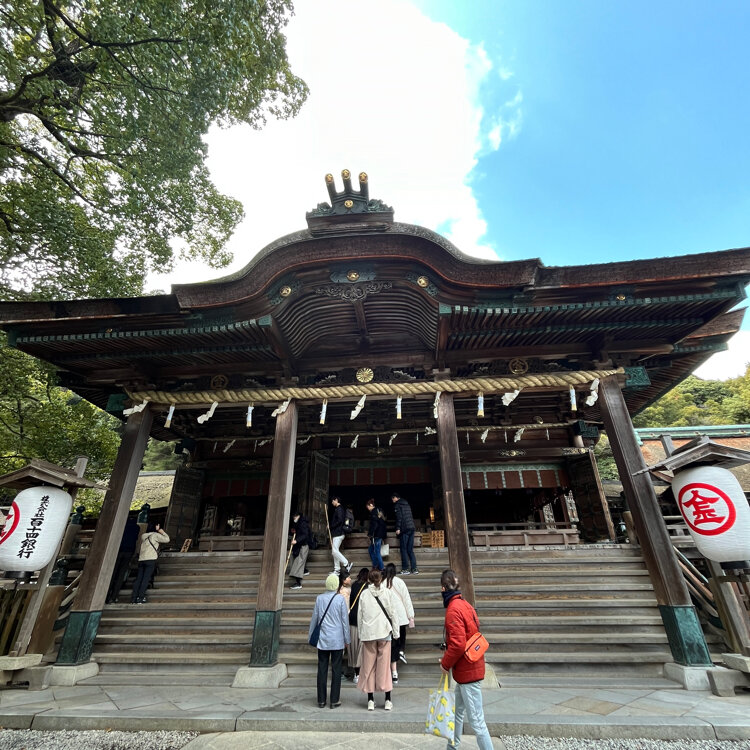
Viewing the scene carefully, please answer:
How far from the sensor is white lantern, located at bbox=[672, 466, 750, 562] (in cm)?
479

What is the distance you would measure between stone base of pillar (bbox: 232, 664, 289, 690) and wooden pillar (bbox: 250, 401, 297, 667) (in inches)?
5.5

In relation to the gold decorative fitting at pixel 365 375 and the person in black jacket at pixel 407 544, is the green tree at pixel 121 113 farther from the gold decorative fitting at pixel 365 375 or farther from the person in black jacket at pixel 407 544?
the person in black jacket at pixel 407 544

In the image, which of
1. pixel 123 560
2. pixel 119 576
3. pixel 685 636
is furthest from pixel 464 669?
pixel 123 560

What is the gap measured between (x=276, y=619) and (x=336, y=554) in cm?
188

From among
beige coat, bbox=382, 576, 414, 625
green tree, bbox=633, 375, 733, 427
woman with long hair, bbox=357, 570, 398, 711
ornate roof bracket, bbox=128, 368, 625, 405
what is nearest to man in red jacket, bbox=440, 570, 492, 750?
woman with long hair, bbox=357, 570, 398, 711

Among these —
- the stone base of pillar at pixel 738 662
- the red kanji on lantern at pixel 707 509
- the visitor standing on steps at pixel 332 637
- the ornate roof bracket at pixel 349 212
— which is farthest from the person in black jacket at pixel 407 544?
the ornate roof bracket at pixel 349 212

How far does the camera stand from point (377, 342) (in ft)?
27.0

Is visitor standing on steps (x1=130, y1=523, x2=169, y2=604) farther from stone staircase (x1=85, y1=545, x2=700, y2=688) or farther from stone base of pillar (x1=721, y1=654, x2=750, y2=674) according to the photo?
stone base of pillar (x1=721, y1=654, x2=750, y2=674)

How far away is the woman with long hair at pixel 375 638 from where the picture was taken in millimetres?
4289

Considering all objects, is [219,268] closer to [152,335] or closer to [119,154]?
[119,154]

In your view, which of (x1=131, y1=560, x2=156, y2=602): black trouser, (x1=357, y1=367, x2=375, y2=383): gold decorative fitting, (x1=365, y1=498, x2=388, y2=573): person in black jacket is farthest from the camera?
(x1=357, y1=367, x2=375, y2=383): gold decorative fitting

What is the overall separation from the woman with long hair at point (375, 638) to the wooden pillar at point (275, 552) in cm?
187

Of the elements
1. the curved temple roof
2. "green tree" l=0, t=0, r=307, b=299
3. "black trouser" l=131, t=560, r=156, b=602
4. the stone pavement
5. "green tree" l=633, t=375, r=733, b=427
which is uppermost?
"green tree" l=633, t=375, r=733, b=427

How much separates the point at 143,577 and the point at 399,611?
5475 mm
